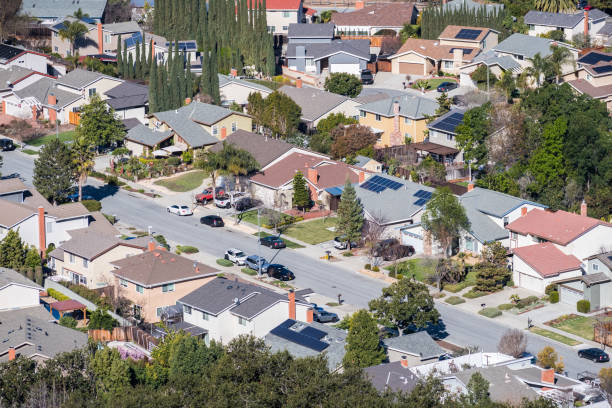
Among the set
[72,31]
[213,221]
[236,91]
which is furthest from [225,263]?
[72,31]

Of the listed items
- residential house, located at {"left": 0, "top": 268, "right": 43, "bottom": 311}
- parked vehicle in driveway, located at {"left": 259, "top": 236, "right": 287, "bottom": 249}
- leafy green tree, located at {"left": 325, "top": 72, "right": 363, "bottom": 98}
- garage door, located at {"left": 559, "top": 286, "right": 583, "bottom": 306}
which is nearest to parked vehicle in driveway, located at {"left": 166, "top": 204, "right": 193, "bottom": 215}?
parked vehicle in driveway, located at {"left": 259, "top": 236, "right": 287, "bottom": 249}

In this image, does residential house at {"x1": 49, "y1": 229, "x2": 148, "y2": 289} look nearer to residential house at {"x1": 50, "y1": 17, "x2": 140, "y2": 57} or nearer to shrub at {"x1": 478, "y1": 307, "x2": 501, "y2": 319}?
shrub at {"x1": 478, "y1": 307, "x2": 501, "y2": 319}

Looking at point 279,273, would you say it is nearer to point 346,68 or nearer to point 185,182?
point 185,182

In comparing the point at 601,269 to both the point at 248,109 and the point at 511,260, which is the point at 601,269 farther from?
the point at 248,109

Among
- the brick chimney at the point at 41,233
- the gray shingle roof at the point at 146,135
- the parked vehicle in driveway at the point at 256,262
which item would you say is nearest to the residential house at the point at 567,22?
the gray shingle roof at the point at 146,135

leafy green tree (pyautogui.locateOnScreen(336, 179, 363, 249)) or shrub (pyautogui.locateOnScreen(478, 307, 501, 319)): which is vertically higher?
leafy green tree (pyautogui.locateOnScreen(336, 179, 363, 249))

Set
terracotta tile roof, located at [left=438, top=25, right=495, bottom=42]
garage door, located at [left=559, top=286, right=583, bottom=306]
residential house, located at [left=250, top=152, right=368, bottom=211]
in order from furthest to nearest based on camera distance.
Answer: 1. terracotta tile roof, located at [left=438, top=25, right=495, bottom=42]
2. residential house, located at [left=250, top=152, right=368, bottom=211]
3. garage door, located at [left=559, top=286, right=583, bottom=306]
